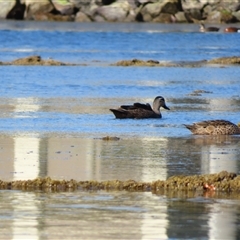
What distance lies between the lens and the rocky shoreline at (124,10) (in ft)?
248

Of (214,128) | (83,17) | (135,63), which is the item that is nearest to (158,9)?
(83,17)

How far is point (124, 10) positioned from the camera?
7731 centimetres

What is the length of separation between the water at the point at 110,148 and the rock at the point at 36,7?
41.9 meters

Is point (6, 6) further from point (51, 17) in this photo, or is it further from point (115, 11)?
point (115, 11)

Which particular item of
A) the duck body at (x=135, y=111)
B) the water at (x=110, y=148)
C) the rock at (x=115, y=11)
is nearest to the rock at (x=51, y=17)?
the rock at (x=115, y=11)

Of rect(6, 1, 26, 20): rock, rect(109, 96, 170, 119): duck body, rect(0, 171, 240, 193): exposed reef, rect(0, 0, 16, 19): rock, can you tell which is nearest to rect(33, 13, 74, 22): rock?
rect(6, 1, 26, 20): rock

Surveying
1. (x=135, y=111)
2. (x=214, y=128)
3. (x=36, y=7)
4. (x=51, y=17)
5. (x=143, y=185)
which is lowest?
(x=143, y=185)

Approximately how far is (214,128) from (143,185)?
4.96 m

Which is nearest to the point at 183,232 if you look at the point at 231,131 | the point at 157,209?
the point at 157,209

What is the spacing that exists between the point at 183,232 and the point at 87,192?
7.09 ft

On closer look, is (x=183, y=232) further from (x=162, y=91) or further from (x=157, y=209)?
(x=162, y=91)

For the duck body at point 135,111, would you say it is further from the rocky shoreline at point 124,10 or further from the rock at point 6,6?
the rock at point 6,6

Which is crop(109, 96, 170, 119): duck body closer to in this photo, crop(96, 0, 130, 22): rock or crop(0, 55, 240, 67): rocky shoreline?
crop(0, 55, 240, 67): rocky shoreline

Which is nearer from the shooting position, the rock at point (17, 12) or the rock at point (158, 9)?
the rock at point (158, 9)
